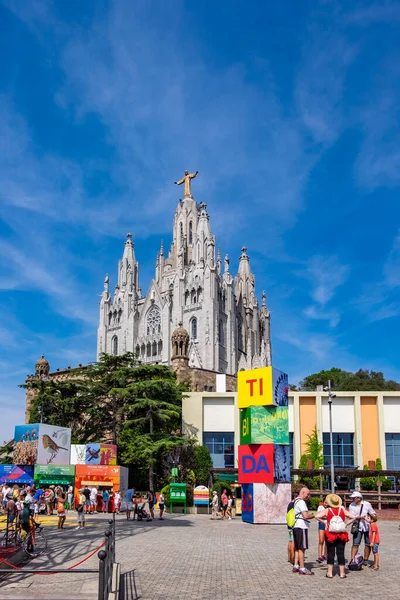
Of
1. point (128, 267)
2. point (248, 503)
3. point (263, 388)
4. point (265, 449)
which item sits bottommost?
point (248, 503)

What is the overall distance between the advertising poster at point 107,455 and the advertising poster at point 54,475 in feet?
17.0

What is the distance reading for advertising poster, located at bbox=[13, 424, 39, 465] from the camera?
35312mm

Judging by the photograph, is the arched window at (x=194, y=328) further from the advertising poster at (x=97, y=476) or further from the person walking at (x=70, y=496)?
the person walking at (x=70, y=496)

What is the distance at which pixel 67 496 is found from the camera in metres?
32.8

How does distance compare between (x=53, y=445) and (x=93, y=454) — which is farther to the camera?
(x=93, y=454)

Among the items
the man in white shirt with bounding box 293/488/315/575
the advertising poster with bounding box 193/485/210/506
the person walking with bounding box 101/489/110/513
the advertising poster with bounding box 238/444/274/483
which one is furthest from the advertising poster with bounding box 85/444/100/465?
the man in white shirt with bounding box 293/488/315/575

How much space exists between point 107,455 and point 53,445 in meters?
3.70

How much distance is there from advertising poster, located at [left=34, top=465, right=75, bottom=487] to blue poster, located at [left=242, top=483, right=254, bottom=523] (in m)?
10.5

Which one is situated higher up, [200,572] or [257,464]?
[257,464]

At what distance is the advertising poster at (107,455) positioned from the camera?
38250mm

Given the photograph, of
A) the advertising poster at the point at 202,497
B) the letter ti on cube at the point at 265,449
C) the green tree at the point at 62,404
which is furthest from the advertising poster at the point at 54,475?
the green tree at the point at 62,404

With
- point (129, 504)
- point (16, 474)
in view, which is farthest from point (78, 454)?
point (129, 504)

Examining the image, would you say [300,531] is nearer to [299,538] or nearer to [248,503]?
[299,538]

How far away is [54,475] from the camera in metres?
33.0
